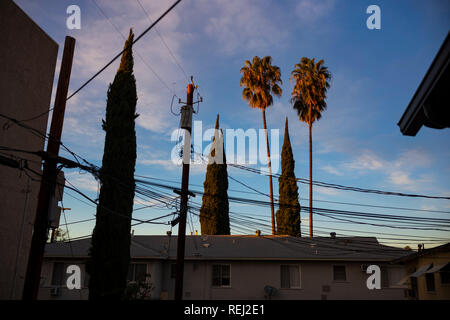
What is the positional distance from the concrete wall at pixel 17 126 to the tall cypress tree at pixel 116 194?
3059mm

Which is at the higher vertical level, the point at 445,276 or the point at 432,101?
the point at 432,101

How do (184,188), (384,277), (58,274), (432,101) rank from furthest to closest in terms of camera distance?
1. (58,274)
2. (384,277)
3. (184,188)
4. (432,101)

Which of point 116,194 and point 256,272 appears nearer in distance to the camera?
point 116,194

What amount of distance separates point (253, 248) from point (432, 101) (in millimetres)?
23676

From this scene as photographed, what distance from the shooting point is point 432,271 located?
18297mm

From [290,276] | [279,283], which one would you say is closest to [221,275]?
[279,283]

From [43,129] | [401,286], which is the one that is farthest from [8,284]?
[401,286]

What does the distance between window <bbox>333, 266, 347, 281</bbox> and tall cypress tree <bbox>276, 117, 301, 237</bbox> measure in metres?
14.1

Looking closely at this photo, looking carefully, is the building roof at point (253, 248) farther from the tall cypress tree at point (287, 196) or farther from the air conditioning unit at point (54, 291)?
the tall cypress tree at point (287, 196)

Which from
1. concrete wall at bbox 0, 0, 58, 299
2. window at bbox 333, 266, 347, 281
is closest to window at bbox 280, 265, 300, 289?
window at bbox 333, 266, 347, 281

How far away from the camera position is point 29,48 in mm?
14977

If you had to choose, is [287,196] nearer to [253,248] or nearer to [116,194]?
[253,248]

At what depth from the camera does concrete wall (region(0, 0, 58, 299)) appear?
1346 cm
